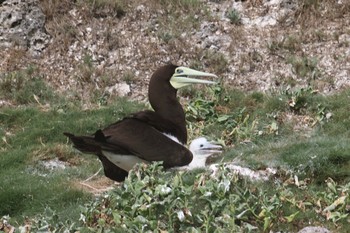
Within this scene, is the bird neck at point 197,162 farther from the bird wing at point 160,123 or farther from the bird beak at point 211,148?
the bird wing at point 160,123

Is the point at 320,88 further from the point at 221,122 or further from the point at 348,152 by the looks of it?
the point at 348,152

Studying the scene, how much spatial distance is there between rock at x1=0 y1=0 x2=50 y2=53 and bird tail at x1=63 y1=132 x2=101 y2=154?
11.3 m

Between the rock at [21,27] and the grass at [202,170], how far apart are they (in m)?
1.37

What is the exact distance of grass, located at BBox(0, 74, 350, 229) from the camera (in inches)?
293

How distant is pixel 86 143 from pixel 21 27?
11.7m

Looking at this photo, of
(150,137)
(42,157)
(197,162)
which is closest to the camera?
(150,137)

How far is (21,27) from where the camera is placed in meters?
20.0

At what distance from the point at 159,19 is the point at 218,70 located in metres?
2.98

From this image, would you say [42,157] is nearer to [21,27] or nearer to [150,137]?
[150,137]

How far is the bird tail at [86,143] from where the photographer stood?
8.99 m

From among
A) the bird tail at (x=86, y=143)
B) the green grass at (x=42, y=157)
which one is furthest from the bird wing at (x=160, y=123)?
the green grass at (x=42, y=157)

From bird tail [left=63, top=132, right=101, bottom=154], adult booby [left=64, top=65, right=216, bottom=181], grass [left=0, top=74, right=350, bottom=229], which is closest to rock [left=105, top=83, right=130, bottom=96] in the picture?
grass [left=0, top=74, right=350, bottom=229]

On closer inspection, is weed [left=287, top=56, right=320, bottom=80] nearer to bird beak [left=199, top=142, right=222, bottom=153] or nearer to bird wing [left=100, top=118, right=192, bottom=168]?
bird beak [left=199, top=142, right=222, bottom=153]

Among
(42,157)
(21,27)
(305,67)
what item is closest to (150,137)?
(42,157)
